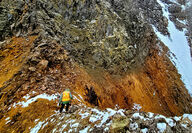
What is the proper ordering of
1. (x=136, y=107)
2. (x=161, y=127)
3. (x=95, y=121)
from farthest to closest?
(x=136, y=107) < (x=95, y=121) < (x=161, y=127)

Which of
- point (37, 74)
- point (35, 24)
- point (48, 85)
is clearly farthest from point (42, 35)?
point (48, 85)

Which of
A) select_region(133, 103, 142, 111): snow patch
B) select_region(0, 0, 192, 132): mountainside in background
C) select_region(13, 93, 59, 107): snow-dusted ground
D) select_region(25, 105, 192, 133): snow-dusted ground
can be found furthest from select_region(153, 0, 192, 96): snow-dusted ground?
select_region(13, 93, 59, 107): snow-dusted ground

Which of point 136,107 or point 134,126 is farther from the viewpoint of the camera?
point 136,107

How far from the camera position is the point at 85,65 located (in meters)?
14.2

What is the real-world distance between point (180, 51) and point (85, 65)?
22871mm

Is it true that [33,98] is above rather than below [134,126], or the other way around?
below

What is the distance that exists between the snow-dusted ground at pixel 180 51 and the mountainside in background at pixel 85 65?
214 millimetres

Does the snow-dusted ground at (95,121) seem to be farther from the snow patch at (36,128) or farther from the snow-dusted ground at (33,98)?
the snow-dusted ground at (33,98)

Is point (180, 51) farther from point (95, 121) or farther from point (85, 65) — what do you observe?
point (95, 121)

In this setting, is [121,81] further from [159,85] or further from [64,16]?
[64,16]

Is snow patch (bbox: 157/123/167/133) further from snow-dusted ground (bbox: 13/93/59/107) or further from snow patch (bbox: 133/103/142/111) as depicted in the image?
snow patch (bbox: 133/103/142/111)

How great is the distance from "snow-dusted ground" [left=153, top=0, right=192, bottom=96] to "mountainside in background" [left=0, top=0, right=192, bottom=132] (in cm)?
21

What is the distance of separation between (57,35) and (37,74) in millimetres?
5781

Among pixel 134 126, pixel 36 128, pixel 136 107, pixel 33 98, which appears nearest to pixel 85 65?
pixel 33 98
